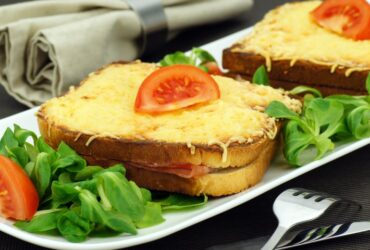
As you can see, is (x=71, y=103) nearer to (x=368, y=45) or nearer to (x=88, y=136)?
(x=88, y=136)

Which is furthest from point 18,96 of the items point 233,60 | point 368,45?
point 368,45

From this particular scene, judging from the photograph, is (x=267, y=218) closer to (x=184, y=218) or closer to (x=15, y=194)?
(x=184, y=218)


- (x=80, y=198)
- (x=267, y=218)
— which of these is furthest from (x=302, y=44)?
(x=80, y=198)

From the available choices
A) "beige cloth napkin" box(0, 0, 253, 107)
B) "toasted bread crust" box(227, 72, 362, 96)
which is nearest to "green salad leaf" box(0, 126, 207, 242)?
"toasted bread crust" box(227, 72, 362, 96)

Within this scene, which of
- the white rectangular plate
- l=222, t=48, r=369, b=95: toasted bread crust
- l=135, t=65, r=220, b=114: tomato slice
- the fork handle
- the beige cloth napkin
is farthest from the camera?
the beige cloth napkin

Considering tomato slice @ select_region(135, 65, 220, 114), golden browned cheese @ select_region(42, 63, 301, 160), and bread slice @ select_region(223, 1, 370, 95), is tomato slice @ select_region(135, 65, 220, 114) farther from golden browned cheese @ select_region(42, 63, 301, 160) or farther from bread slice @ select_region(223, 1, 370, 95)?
bread slice @ select_region(223, 1, 370, 95)

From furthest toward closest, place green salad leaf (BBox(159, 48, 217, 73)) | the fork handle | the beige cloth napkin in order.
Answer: the beige cloth napkin
green salad leaf (BBox(159, 48, 217, 73))
the fork handle
